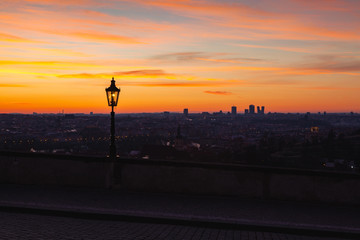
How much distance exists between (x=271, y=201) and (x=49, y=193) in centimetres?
661

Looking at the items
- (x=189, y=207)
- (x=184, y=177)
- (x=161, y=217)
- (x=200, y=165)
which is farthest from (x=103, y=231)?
(x=200, y=165)

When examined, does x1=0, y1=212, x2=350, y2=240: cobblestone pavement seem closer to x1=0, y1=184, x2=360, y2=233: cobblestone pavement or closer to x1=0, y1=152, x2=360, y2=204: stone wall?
x1=0, y1=184, x2=360, y2=233: cobblestone pavement

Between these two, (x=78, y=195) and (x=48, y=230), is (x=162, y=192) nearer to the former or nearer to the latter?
(x=78, y=195)

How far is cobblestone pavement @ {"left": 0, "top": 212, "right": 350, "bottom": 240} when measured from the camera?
26.6 feet

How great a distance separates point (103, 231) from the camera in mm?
8578

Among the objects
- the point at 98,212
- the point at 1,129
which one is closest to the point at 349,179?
the point at 98,212

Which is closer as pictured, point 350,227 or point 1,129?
point 350,227

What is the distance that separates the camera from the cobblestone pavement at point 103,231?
811 centimetres

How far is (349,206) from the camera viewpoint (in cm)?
1147

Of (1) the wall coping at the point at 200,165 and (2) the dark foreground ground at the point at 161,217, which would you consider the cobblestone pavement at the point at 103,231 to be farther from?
(1) the wall coping at the point at 200,165

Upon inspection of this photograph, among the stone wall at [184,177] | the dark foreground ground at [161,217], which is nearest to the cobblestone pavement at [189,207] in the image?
the dark foreground ground at [161,217]

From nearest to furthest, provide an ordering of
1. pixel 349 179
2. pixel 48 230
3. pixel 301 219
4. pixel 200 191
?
1. pixel 48 230
2. pixel 301 219
3. pixel 349 179
4. pixel 200 191

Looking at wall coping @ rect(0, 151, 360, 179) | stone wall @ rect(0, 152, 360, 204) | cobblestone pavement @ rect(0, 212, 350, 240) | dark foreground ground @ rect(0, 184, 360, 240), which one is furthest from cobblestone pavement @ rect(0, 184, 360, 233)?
wall coping @ rect(0, 151, 360, 179)

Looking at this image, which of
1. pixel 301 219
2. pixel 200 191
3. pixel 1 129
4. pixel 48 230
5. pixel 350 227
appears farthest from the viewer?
pixel 1 129
